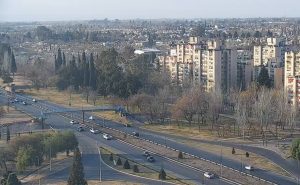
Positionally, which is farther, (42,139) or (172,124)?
(172,124)

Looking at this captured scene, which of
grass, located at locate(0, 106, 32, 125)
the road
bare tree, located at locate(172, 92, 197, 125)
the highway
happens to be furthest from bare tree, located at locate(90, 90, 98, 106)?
bare tree, located at locate(172, 92, 197, 125)

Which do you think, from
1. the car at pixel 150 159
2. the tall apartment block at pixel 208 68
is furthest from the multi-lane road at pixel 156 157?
the tall apartment block at pixel 208 68

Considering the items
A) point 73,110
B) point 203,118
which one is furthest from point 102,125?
point 203,118

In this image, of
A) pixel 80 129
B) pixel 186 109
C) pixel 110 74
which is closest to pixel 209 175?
pixel 186 109

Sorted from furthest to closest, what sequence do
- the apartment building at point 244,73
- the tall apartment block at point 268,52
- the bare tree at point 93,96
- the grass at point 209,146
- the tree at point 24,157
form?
1. the tall apartment block at point 268,52
2. the apartment building at point 244,73
3. the bare tree at point 93,96
4. the grass at point 209,146
5. the tree at point 24,157

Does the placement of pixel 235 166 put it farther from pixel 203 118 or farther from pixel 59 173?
pixel 203 118

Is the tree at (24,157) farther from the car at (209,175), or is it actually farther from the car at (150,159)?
the car at (209,175)
